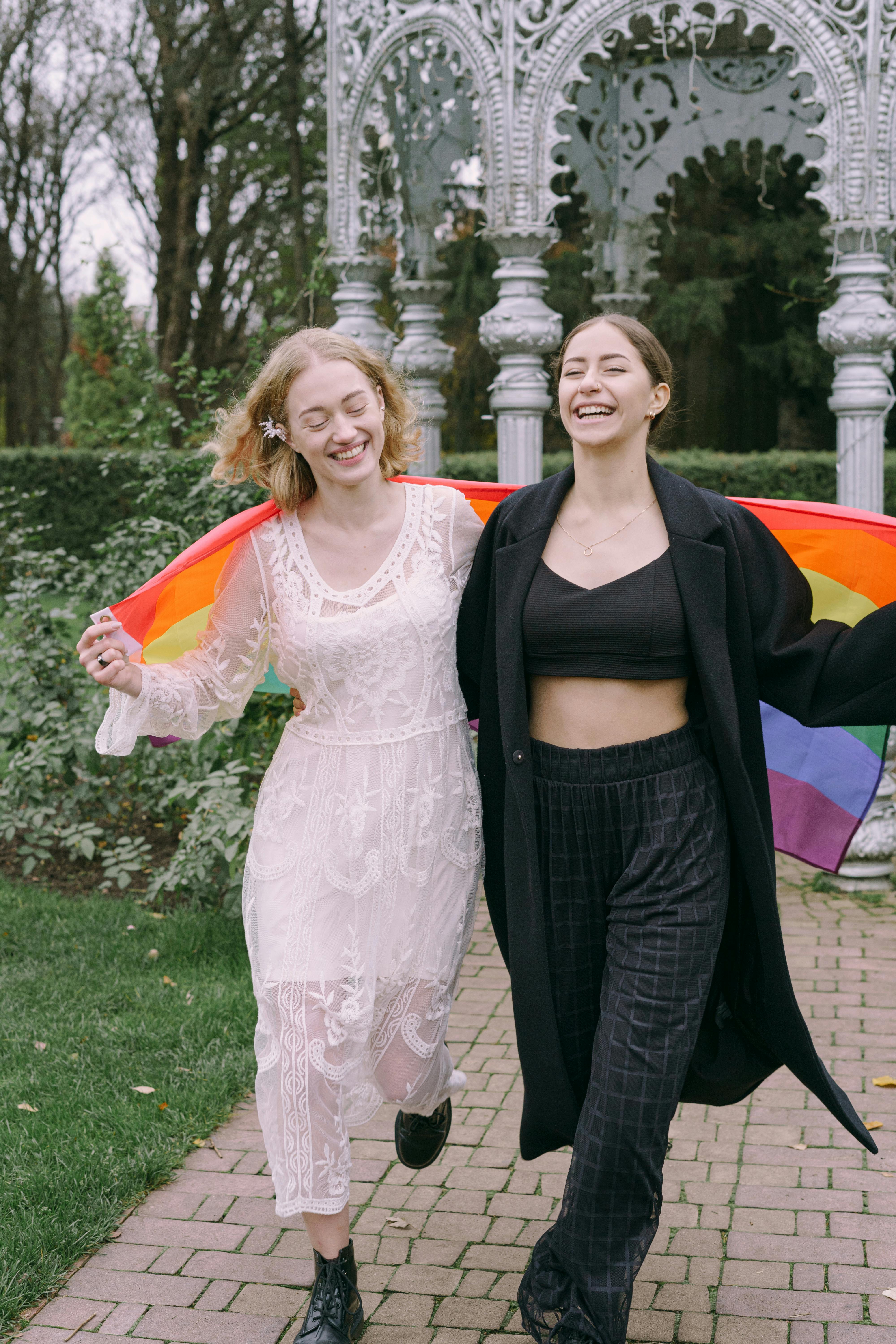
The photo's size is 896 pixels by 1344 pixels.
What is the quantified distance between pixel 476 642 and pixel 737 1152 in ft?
5.75

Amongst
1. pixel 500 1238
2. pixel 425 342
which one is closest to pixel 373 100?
pixel 425 342

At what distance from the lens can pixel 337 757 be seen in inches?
120

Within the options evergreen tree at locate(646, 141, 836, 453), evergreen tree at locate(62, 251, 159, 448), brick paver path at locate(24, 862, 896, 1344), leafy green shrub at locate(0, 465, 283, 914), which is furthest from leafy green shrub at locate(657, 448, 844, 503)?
brick paver path at locate(24, 862, 896, 1344)

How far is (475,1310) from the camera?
306 centimetres

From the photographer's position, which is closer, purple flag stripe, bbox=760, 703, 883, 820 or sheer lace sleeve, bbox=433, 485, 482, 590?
sheer lace sleeve, bbox=433, 485, 482, 590

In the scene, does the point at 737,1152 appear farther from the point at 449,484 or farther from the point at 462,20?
the point at 462,20

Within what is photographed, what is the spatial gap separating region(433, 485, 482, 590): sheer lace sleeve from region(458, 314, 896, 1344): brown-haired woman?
0.20 meters

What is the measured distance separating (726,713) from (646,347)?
2.60 feet

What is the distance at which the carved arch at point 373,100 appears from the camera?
6090 millimetres

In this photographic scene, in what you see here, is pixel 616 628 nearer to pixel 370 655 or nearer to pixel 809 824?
pixel 370 655

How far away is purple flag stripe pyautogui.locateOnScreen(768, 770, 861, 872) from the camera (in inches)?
145

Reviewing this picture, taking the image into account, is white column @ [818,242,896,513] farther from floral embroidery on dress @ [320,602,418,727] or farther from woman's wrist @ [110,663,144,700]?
woman's wrist @ [110,663,144,700]

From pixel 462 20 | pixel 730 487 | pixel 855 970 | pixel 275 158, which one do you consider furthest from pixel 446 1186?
pixel 275 158

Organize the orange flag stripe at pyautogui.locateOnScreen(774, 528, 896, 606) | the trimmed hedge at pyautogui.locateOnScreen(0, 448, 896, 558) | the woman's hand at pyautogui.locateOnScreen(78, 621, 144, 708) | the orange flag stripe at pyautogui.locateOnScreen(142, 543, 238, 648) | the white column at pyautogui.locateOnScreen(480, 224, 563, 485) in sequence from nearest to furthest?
1. the woman's hand at pyautogui.locateOnScreen(78, 621, 144, 708)
2. the orange flag stripe at pyautogui.locateOnScreen(774, 528, 896, 606)
3. the orange flag stripe at pyautogui.locateOnScreen(142, 543, 238, 648)
4. the white column at pyautogui.locateOnScreen(480, 224, 563, 485)
5. the trimmed hedge at pyautogui.locateOnScreen(0, 448, 896, 558)
